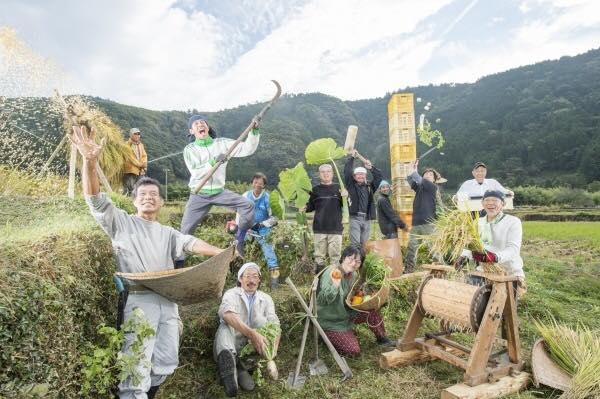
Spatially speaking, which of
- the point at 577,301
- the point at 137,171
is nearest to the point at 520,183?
the point at 577,301

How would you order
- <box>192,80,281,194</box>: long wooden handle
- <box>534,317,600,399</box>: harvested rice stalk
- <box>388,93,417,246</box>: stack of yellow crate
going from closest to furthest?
<box>534,317,600,399</box>: harvested rice stalk, <box>192,80,281,194</box>: long wooden handle, <box>388,93,417,246</box>: stack of yellow crate

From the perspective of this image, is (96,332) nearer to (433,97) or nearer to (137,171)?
(137,171)

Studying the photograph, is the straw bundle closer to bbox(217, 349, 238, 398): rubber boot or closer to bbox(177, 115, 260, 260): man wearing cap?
bbox(177, 115, 260, 260): man wearing cap

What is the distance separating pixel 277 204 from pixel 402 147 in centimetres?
314

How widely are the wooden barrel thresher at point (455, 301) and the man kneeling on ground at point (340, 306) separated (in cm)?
80

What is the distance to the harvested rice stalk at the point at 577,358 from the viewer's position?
11.0ft

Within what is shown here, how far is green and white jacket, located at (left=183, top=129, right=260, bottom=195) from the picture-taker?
184 inches

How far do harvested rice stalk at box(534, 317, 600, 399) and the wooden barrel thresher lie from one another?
0.89m

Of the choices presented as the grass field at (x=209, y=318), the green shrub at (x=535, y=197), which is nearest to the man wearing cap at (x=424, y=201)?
the grass field at (x=209, y=318)

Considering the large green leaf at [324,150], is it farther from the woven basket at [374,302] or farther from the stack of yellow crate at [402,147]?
the woven basket at [374,302]

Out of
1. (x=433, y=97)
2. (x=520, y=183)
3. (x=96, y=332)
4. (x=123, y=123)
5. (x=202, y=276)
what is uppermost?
(x=433, y=97)

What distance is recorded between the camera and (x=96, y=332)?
291cm

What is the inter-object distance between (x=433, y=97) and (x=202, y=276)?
65.9m

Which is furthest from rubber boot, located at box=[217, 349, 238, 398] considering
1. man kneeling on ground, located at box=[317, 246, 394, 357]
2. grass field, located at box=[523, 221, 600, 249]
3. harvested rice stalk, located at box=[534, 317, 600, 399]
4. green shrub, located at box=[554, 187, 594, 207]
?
green shrub, located at box=[554, 187, 594, 207]
